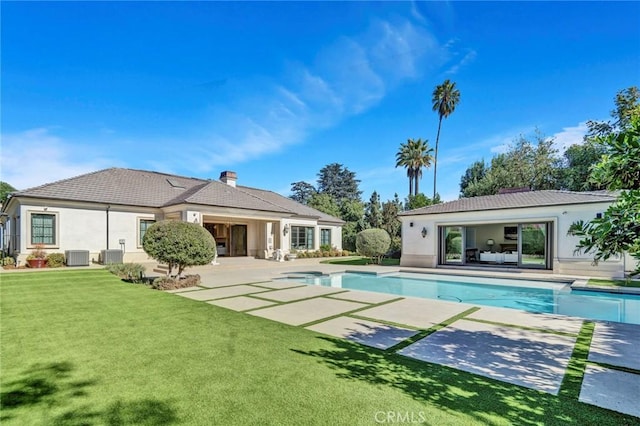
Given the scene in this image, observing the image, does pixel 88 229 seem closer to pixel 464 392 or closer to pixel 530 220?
pixel 464 392

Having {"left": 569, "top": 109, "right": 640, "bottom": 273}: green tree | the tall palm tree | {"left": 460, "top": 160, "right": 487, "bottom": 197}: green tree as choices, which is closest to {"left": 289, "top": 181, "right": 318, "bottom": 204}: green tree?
{"left": 460, "top": 160, "right": 487, "bottom": 197}: green tree

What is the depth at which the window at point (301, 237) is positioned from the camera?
28.0m

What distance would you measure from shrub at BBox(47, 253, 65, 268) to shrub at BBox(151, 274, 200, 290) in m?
8.56

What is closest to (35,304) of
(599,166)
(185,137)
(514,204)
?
(599,166)

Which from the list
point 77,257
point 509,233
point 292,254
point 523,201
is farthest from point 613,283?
point 77,257

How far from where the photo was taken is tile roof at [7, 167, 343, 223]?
18.5 m

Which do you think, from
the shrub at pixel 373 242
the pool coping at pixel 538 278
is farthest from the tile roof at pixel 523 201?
the pool coping at pixel 538 278

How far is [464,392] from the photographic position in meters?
3.81

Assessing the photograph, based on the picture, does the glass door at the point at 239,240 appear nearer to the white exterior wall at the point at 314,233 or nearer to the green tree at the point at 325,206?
the white exterior wall at the point at 314,233

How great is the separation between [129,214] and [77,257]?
4.09 metres

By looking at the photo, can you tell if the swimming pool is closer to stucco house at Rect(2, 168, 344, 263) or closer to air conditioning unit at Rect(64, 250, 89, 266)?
stucco house at Rect(2, 168, 344, 263)

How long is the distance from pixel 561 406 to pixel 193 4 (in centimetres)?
1618

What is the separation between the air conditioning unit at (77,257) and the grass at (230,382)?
12.0m

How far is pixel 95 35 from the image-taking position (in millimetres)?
13469
